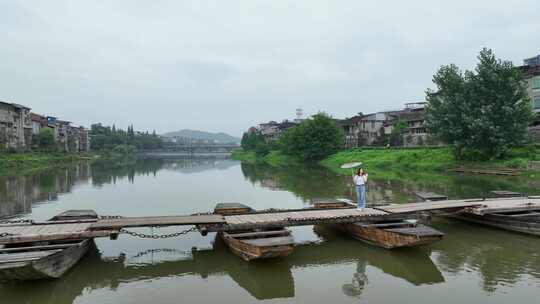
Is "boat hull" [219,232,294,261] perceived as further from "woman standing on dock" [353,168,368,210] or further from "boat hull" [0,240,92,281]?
"boat hull" [0,240,92,281]

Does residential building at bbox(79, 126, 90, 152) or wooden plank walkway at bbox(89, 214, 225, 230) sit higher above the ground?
residential building at bbox(79, 126, 90, 152)

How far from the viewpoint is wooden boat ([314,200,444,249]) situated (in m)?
12.9

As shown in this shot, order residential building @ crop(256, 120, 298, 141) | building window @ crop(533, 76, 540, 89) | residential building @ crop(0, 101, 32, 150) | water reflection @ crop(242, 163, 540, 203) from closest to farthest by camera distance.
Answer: water reflection @ crop(242, 163, 540, 203) < building window @ crop(533, 76, 540, 89) < residential building @ crop(0, 101, 32, 150) < residential building @ crop(256, 120, 298, 141)

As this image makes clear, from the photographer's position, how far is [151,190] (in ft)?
119

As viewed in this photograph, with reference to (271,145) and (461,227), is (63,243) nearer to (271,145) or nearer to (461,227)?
(461,227)

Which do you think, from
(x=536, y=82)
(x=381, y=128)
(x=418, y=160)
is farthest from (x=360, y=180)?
(x=381, y=128)

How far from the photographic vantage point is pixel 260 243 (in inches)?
483

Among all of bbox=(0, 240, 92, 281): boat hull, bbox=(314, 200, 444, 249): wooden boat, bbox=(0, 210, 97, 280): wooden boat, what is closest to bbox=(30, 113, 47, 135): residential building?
bbox=(0, 210, 97, 280): wooden boat

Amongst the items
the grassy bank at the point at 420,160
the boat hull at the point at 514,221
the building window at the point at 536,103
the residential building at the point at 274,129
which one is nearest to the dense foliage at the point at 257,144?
the residential building at the point at 274,129

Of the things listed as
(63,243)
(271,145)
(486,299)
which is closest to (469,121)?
(486,299)

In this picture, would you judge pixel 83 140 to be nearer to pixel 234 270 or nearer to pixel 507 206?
pixel 234 270

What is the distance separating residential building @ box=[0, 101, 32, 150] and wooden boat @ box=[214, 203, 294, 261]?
72.1 meters

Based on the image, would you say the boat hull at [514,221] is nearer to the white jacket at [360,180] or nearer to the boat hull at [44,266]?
the white jacket at [360,180]

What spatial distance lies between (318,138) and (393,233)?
222 ft
